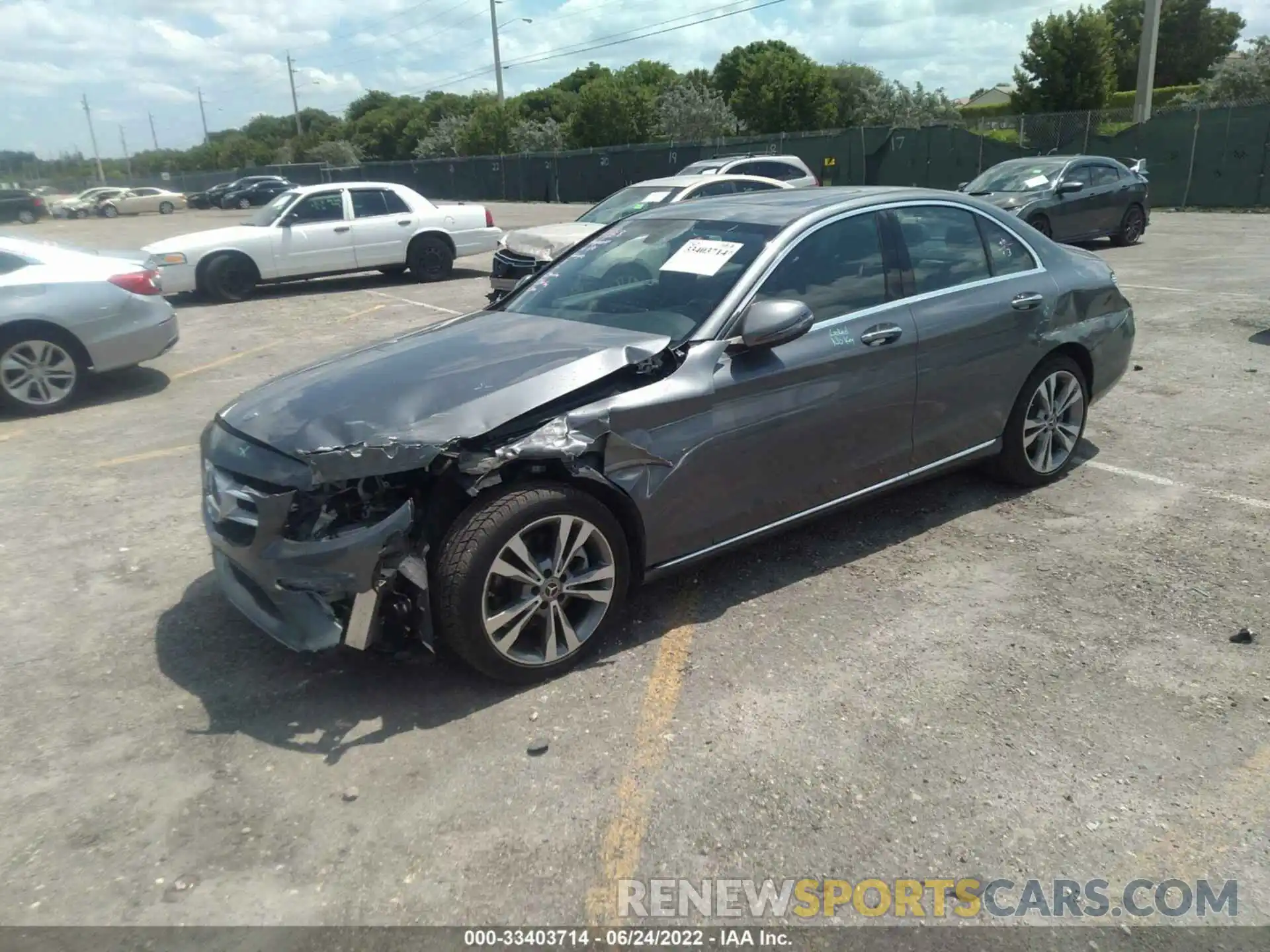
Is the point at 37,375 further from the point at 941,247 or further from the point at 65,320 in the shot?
the point at 941,247

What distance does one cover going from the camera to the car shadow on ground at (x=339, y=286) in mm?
14227

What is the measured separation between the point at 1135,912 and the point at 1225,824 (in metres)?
0.53

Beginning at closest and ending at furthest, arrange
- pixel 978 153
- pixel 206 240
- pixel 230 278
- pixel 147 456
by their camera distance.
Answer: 1. pixel 147 456
2. pixel 206 240
3. pixel 230 278
4. pixel 978 153

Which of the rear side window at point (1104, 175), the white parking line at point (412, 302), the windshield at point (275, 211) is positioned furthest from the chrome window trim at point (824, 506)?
the rear side window at point (1104, 175)

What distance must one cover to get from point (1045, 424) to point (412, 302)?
9987 millimetres

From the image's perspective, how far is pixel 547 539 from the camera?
3.55m

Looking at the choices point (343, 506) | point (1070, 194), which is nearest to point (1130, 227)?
point (1070, 194)

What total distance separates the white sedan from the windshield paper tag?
36.6ft

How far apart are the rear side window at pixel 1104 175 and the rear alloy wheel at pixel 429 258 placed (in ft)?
34.7

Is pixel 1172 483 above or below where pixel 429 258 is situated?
below

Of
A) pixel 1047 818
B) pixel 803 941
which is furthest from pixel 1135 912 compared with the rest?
pixel 803 941

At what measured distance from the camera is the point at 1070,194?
15039mm

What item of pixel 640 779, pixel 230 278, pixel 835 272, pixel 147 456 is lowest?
pixel 640 779

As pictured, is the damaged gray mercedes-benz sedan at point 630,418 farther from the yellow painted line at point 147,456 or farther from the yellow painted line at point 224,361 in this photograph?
the yellow painted line at point 224,361
